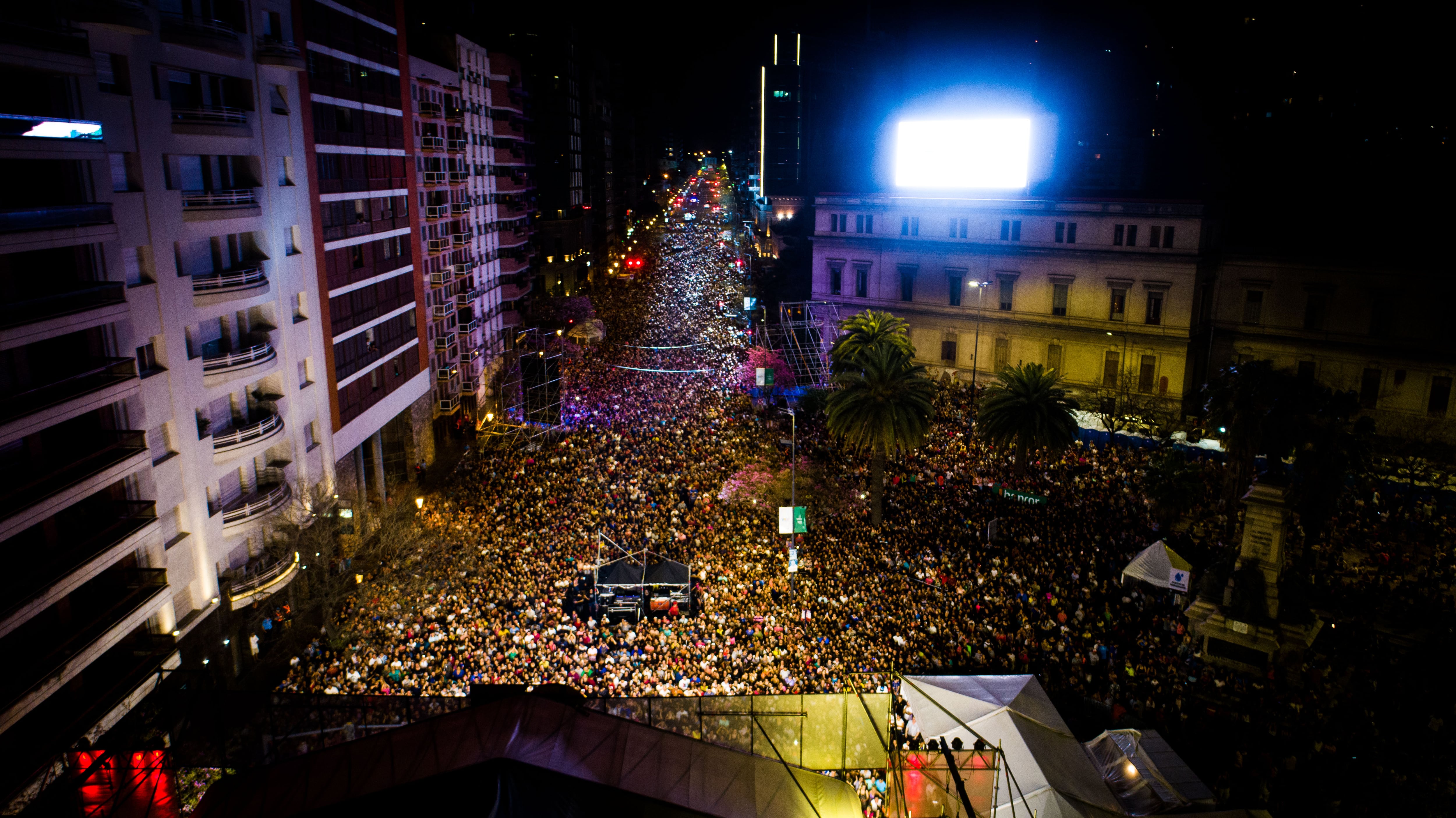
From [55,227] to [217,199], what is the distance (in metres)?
5.81

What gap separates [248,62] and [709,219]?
143647mm

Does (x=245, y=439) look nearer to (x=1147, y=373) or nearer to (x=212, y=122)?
(x=212, y=122)

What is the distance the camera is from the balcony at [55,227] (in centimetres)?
1459

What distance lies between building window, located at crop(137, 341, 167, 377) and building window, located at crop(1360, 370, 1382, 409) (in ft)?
163

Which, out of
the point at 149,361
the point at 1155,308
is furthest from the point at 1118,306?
the point at 149,361

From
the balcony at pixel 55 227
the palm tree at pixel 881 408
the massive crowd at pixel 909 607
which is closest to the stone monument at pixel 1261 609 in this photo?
the massive crowd at pixel 909 607

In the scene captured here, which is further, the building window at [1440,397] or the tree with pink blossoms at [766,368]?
the tree with pink blossoms at [766,368]

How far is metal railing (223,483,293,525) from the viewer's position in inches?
835

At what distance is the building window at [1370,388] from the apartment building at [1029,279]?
7.66 meters

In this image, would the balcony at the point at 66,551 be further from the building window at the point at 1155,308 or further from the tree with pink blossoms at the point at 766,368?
the building window at the point at 1155,308

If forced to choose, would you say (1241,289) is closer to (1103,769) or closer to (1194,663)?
(1194,663)

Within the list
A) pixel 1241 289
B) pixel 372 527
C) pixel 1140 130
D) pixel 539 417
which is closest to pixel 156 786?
pixel 372 527

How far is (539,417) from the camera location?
41406mm

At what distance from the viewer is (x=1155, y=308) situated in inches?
1695
